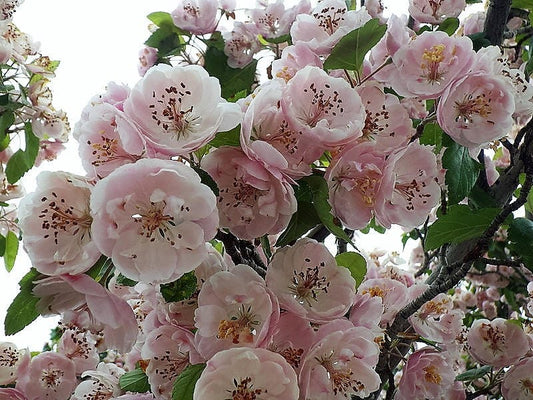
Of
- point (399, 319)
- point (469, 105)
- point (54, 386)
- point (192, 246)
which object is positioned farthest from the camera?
point (54, 386)

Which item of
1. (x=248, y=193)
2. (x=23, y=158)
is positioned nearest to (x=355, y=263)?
A: (x=248, y=193)

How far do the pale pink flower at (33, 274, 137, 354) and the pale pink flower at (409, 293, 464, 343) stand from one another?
53cm

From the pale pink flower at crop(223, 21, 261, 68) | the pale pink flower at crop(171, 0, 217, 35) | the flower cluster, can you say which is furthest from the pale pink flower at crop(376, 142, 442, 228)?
the pale pink flower at crop(171, 0, 217, 35)

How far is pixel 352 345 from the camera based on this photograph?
73 centimetres

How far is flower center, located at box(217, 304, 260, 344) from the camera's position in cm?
69

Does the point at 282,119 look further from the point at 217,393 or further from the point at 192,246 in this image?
the point at 217,393

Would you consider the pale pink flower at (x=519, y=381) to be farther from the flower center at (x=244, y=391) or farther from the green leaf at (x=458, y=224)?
the flower center at (x=244, y=391)

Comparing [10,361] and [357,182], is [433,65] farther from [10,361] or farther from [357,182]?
[10,361]

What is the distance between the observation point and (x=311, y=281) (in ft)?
2.45

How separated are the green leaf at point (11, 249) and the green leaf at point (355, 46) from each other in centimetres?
106

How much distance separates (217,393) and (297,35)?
0.51 metres

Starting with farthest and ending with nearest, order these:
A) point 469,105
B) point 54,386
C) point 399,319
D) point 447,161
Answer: point 54,386 → point 399,319 → point 447,161 → point 469,105

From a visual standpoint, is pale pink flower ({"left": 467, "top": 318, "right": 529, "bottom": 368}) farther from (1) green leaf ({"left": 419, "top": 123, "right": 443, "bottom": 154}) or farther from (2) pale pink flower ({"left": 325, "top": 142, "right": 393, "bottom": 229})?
(2) pale pink flower ({"left": 325, "top": 142, "right": 393, "bottom": 229})

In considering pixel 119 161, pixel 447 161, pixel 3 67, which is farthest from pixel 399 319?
pixel 3 67
